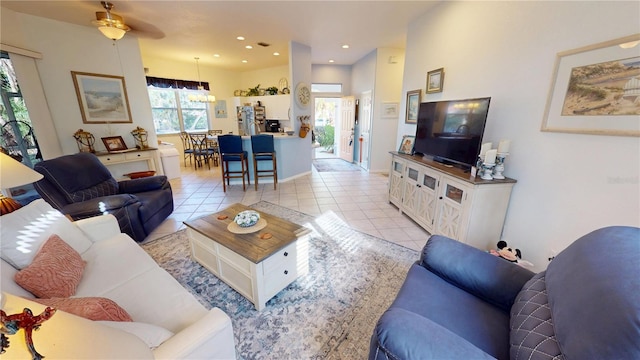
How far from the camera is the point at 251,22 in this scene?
3676 millimetres

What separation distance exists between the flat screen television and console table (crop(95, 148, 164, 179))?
4683 millimetres

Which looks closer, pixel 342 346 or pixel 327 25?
pixel 342 346

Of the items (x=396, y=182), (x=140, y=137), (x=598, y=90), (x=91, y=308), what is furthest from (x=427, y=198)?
(x=140, y=137)

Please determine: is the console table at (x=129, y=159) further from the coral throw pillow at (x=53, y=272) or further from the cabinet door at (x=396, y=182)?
the cabinet door at (x=396, y=182)

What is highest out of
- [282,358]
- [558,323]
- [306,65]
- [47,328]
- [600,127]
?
[306,65]

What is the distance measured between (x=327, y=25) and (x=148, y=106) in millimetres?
3638

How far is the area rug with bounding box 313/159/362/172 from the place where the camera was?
20.6 ft

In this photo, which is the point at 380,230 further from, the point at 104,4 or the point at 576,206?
the point at 104,4

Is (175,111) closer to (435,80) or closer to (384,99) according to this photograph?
(384,99)

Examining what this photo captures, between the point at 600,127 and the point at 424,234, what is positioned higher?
the point at 600,127

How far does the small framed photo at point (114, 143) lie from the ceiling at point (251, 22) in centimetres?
175

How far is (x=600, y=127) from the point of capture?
A: 1.56 m

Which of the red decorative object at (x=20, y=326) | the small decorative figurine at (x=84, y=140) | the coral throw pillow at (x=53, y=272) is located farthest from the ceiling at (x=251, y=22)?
the red decorative object at (x=20, y=326)

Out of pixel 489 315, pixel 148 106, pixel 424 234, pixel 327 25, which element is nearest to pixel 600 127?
pixel 489 315
